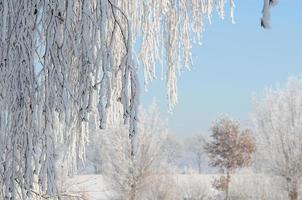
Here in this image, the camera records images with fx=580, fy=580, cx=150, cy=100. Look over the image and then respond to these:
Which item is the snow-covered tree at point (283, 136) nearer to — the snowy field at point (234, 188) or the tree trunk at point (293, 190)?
the tree trunk at point (293, 190)

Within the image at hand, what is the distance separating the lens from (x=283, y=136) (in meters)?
20.3

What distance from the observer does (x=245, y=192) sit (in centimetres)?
2331

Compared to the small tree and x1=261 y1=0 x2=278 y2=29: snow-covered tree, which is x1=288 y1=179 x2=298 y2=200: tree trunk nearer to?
the small tree

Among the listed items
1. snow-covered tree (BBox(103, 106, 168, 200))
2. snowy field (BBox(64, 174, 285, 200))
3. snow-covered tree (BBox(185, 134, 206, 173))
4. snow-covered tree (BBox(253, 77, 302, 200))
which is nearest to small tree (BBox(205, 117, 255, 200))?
snowy field (BBox(64, 174, 285, 200))

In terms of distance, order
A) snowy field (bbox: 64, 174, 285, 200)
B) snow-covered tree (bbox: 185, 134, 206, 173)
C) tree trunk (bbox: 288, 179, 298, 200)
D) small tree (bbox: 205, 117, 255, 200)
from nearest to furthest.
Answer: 1. tree trunk (bbox: 288, 179, 298, 200)
2. snowy field (bbox: 64, 174, 285, 200)
3. small tree (bbox: 205, 117, 255, 200)
4. snow-covered tree (bbox: 185, 134, 206, 173)

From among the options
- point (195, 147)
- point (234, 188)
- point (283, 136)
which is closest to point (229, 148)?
point (234, 188)

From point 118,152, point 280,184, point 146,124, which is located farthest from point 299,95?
Result: point 118,152

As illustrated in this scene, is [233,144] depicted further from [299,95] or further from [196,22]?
[196,22]

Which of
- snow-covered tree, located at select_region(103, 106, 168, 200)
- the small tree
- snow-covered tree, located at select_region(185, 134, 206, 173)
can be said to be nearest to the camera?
snow-covered tree, located at select_region(103, 106, 168, 200)

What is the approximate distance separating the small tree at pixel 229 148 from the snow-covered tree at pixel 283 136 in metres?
2.92

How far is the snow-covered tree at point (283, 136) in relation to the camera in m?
20.2

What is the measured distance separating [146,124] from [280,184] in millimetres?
5335

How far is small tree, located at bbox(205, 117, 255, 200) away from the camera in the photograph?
24953 mm

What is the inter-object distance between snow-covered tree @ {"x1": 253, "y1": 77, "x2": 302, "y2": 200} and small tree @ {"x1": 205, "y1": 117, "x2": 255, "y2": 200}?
2.92 meters
